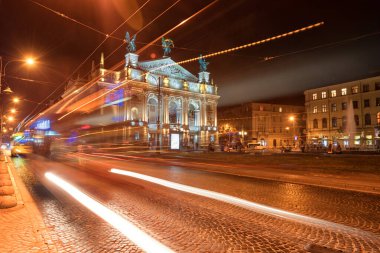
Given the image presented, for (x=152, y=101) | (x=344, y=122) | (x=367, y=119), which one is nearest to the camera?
(x=367, y=119)

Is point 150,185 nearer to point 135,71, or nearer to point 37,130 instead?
point 37,130

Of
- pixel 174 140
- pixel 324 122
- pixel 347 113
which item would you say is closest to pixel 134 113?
pixel 174 140

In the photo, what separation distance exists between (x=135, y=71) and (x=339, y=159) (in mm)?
53771

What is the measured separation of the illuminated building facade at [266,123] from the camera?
3177 inches

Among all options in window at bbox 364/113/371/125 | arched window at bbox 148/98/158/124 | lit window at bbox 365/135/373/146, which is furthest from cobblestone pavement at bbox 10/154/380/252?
arched window at bbox 148/98/158/124

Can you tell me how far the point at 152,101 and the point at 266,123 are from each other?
34021 mm

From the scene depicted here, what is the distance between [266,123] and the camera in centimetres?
8206

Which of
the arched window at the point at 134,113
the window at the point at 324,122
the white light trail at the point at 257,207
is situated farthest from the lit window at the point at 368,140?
the white light trail at the point at 257,207

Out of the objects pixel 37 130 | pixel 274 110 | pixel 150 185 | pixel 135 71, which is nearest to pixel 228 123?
pixel 274 110

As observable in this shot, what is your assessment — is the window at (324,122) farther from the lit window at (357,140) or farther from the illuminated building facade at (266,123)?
the illuminated building facade at (266,123)

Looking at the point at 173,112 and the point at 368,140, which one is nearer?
the point at 368,140

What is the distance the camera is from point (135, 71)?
6488cm

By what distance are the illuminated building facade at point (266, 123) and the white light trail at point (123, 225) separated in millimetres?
70727

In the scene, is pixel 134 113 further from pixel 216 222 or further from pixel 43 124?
pixel 216 222
